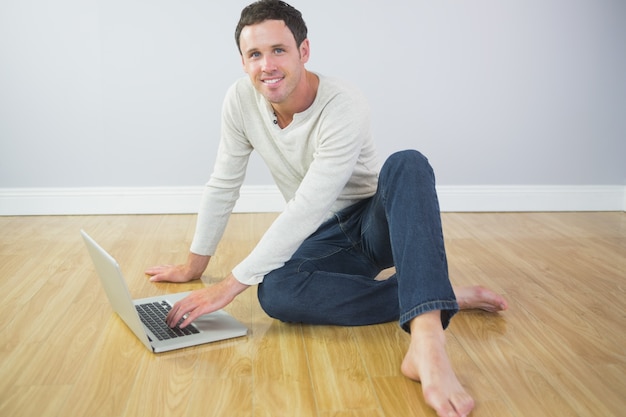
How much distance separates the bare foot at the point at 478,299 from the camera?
230cm

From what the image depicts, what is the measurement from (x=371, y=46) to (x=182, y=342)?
199cm

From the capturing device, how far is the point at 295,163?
2266mm

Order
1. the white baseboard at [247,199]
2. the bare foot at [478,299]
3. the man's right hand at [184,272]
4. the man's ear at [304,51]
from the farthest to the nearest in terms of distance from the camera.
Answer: the white baseboard at [247,199] → the man's right hand at [184,272] → the bare foot at [478,299] → the man's ear at [304,51]

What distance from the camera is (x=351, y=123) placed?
209 cm

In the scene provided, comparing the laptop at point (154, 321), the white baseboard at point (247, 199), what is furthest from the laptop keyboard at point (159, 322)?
the white baseboard at point (247, 199)

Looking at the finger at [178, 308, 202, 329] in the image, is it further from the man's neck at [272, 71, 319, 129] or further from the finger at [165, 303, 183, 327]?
the man's neck at [272, 71, 319, 129]

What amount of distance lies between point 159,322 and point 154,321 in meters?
0.02

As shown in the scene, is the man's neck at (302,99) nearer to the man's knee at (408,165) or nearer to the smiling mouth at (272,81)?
the smiling mouth at (272,81)

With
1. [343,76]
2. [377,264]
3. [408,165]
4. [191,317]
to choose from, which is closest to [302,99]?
[408,165]

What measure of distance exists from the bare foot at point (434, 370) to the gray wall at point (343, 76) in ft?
6.45

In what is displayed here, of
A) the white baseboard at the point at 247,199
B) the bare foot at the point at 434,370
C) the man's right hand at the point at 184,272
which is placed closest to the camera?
the bare foot at the point at 434,370

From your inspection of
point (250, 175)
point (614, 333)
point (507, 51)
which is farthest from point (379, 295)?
point (507, 51)

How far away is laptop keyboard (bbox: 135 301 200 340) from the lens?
2.10m

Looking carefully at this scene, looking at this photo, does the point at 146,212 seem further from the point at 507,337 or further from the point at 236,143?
the point at 507,337
